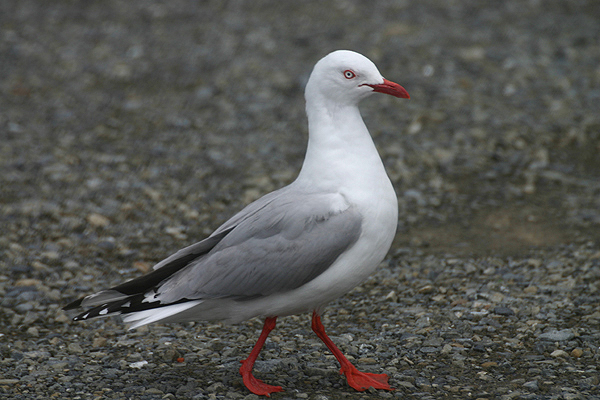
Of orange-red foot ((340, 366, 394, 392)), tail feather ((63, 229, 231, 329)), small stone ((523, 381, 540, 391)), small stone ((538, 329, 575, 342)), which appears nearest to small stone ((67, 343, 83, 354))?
tail feather ((63, 229, 231, 329))

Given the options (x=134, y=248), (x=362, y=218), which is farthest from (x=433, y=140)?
(x=362, y=218)

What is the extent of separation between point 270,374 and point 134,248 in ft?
8.34

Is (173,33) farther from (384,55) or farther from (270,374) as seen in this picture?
(270,374)

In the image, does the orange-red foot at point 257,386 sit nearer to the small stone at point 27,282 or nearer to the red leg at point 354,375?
the red leg at point 354,375

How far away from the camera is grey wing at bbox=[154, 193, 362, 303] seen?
466 cm

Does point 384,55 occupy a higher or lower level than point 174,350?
higher

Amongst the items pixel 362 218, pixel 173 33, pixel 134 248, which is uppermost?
pixel 173 33

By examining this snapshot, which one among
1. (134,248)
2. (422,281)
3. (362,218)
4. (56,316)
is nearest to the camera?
(362,218)

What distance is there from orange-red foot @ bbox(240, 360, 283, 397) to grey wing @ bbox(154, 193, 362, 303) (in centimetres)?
54

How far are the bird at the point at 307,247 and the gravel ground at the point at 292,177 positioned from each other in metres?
0.56

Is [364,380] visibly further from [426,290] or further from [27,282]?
[27,282]

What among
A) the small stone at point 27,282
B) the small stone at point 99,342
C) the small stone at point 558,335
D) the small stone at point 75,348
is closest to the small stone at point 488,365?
the small stone at point 558,335

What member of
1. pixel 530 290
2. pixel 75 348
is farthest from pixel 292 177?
pixel 75 348

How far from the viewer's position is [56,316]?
6023mm
